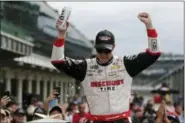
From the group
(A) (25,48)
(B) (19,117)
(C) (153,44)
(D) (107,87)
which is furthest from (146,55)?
(A) (25,48)

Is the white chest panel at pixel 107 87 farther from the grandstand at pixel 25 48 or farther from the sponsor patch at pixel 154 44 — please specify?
the grandstand at pixel 25 48

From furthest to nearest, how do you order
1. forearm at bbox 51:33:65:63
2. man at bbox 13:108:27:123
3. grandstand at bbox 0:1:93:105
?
1. grandstand at bbox 0:1:93:105
2. man at bbox 13:108:27:123
3. forearm at bbox 51:33:65:63

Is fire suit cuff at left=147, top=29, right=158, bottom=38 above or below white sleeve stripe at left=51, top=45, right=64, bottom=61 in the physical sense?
above

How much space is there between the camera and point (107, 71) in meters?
6.25

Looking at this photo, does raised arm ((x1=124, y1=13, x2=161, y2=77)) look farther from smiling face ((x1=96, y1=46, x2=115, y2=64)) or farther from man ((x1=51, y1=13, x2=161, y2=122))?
smiling face ((x1=96, y1=46, x2=115, y2=64))

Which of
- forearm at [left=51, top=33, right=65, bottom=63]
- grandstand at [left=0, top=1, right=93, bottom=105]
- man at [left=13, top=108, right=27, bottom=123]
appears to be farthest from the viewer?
grandstand at [left=0, top=1, right=93, bottom=105]

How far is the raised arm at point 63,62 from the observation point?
241 inches

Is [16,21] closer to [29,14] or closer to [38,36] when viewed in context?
[29,14]

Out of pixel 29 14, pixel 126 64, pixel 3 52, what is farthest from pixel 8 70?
pixel 126 64

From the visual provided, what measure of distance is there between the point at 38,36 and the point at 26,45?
625 inches

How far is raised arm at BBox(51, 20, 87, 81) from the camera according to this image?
6.11 m

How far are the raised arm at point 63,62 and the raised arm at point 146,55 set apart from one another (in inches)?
17.6

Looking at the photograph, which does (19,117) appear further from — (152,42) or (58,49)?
(152,42)

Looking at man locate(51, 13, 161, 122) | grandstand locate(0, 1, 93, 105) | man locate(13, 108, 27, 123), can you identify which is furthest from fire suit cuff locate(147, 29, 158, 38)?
grandstand locate(0, 1, 93, 105)
